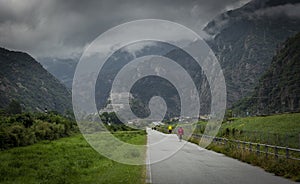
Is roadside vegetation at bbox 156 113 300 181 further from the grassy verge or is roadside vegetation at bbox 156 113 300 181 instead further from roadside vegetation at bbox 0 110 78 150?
roadside vegetation at bbox 0 110 78 150

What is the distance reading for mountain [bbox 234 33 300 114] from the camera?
13025cm

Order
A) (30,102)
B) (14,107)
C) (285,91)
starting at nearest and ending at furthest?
(14,107)
(285,91)
(30,102)

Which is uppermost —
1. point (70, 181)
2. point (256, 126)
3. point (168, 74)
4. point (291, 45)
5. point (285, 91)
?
point (291, 45)

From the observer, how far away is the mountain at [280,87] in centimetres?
13025

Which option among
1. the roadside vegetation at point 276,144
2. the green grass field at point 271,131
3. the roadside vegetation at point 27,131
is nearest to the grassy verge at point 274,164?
the roadside vegetation at point 276,144

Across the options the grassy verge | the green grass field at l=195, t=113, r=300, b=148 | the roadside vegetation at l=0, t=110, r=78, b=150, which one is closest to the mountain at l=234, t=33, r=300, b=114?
the green grass field at l=195, t=113, r=300, b=148

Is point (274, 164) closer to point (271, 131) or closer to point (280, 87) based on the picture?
point (271, 131)

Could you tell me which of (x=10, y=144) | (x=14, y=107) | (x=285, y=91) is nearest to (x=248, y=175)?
→ (x=10, y=144)

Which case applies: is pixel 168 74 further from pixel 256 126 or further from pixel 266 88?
pixel 266 88

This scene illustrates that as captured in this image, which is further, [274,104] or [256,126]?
[274,104]

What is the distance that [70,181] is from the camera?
13453 mm

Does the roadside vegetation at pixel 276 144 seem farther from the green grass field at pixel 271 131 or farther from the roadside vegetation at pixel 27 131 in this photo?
the roadside vegetation at pixel 27 131

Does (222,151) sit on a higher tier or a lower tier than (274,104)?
lower

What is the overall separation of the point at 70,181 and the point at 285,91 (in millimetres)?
135136
